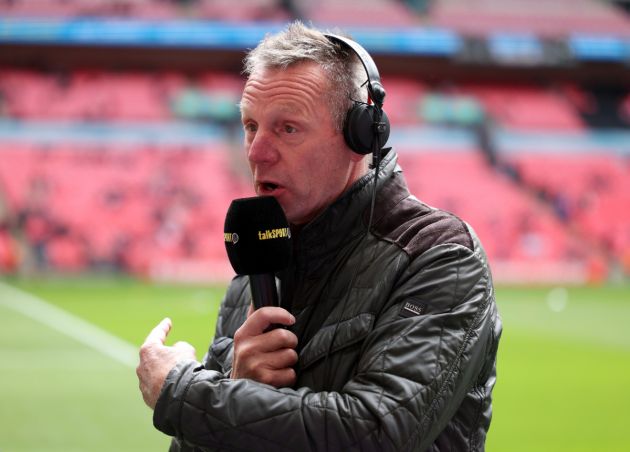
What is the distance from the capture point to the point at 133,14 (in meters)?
25.9

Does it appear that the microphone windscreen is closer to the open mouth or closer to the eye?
the open mouth

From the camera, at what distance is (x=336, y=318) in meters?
2.10

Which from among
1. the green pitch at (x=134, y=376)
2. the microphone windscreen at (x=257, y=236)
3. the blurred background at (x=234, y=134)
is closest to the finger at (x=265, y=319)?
the microphone windscreen at (x=257, y=236)

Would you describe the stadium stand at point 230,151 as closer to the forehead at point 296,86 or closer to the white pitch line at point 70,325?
the white pitch line at point 70,325

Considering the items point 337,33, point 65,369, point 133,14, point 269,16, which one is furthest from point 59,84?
point 337,33

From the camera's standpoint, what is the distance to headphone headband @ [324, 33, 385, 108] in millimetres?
2199

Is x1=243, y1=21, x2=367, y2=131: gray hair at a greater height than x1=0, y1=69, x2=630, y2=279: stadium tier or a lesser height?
greater

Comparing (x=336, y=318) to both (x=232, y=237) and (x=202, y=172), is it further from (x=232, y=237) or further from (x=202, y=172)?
(x=202, y=172)

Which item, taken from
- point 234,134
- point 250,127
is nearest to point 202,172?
point 234,134

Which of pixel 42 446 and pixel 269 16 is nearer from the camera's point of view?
pixel 42 446

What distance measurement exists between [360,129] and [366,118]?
34 mm

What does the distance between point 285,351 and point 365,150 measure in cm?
53

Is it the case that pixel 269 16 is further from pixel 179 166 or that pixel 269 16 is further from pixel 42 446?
pixel 42 446

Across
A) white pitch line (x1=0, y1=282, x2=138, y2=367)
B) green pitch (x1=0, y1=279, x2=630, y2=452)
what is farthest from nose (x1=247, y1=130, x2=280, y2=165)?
white pitch line (x1=0, y1=282, x2=138, y2=367)
